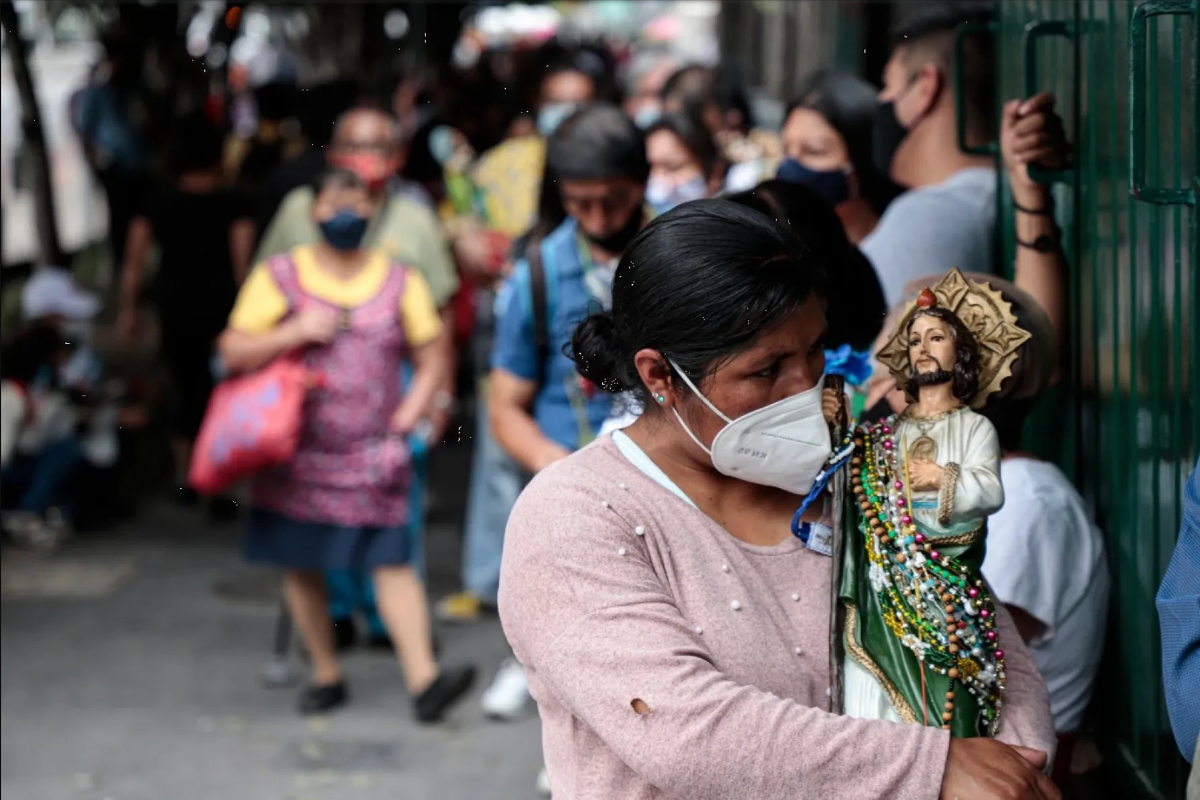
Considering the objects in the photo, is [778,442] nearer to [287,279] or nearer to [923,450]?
[923,450]

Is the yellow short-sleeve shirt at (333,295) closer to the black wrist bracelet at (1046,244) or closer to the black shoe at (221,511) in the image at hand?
the black wrist bracelet at (1046,244)

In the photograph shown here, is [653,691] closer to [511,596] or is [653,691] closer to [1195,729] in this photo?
[511,596]

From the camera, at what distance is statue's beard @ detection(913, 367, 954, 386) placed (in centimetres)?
236

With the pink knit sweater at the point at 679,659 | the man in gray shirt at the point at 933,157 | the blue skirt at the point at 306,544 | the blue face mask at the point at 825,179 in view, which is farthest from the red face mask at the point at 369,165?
the pink knit sweater at the point at 679,659

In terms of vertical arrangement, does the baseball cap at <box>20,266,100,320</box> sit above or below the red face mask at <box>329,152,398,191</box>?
below

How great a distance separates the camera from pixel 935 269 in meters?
4.15

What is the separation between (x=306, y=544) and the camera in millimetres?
6004

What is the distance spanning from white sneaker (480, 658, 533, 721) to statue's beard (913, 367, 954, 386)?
3.92 m

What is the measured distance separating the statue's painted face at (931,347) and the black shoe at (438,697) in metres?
4.01

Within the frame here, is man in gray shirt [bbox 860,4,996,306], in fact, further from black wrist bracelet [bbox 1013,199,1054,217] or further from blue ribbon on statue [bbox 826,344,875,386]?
blue ribbon on statue [bbox 826,344,875,386]

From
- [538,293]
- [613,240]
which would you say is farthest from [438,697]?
[613,240]

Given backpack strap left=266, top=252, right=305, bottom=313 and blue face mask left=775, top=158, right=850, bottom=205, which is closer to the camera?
blue face mask left=775, top=158, right=850, bottom=205

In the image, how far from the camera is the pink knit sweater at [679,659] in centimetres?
218

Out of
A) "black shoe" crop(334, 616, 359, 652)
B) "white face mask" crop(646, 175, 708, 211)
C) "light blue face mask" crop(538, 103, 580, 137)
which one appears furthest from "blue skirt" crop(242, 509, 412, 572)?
"light blue face mask" crop(538, 103, 580, 137)
